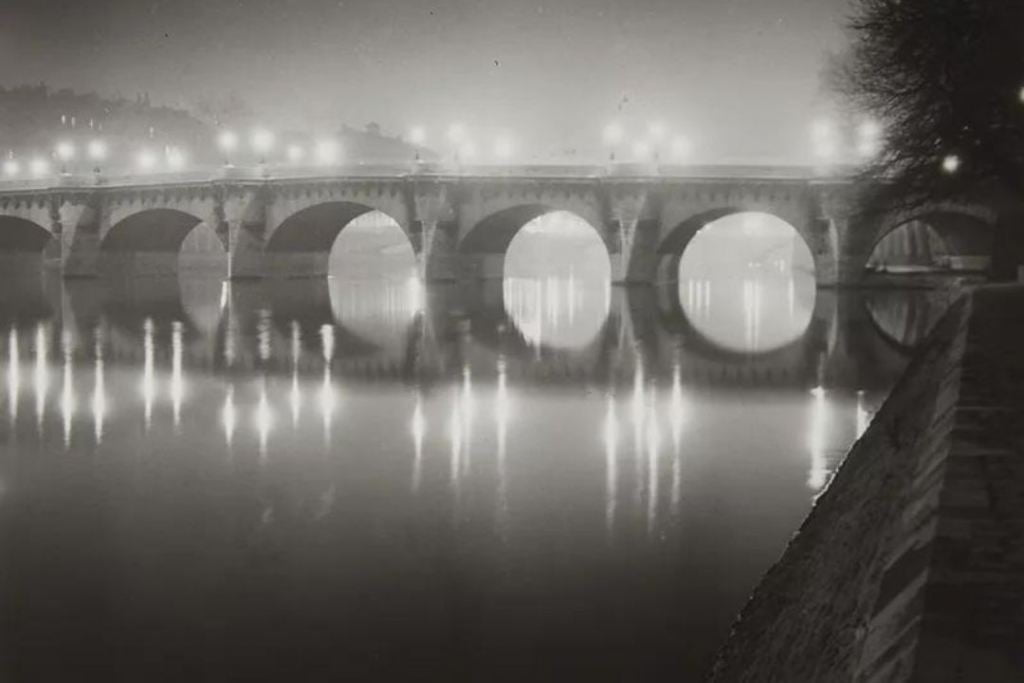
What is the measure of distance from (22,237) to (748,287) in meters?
60.4

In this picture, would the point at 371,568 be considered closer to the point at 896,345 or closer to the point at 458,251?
the point at 896,345

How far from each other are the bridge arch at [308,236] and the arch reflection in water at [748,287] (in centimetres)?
2204

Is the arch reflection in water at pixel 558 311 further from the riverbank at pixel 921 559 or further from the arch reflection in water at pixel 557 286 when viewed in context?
the riverbank at pixel 921 559

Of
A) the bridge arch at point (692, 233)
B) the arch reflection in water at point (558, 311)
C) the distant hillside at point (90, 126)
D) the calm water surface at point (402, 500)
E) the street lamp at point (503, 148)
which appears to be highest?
the distant hillside at point (90, 126)

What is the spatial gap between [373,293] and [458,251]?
6112mm

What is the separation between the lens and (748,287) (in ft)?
268

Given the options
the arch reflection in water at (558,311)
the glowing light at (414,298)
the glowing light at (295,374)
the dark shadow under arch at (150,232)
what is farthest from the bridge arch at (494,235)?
the glowing light at (295,374)

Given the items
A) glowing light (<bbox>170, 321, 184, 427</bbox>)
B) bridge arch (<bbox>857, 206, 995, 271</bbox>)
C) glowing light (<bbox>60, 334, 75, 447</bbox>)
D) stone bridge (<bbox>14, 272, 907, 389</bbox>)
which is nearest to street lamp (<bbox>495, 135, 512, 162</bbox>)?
stone bridge (<bbox>14, 272, 907, 389</bbox>)

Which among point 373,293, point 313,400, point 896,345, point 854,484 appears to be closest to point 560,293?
point 373,293

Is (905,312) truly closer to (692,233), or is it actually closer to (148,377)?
(692,233)

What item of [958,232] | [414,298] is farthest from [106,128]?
[958,232]

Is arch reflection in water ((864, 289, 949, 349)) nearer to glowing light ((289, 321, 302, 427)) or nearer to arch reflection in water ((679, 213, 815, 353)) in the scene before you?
arch reflection in water ((679, 213, 815, 353))

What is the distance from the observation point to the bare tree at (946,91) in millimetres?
27031

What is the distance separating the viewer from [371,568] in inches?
434
